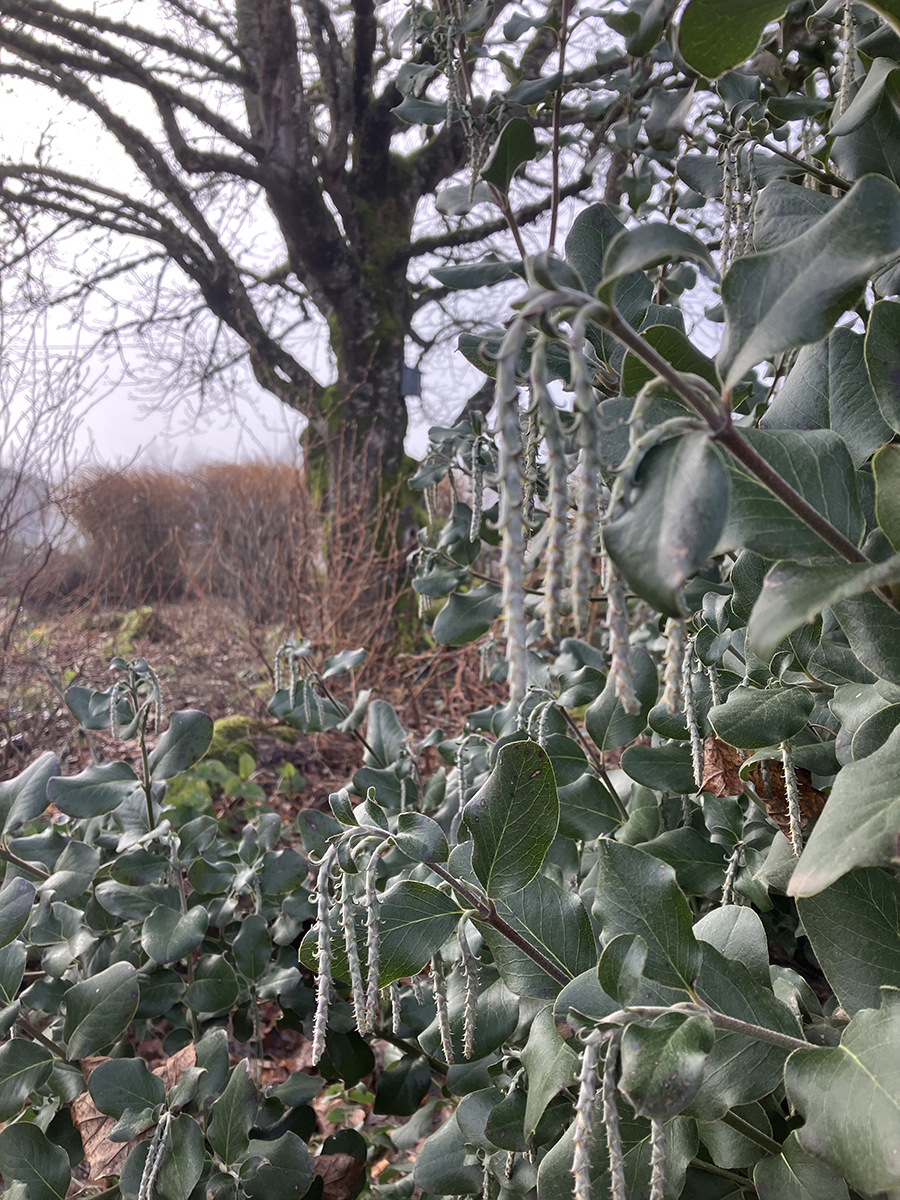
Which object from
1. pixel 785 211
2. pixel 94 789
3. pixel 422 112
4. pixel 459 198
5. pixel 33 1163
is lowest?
pixel 33 1163

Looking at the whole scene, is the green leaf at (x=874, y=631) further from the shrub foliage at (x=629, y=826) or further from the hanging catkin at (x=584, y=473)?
the hanging catkin at (x=584, y=473)

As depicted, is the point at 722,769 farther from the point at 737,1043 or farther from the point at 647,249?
the point at 647,249

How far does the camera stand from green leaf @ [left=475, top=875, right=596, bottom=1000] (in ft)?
2.14

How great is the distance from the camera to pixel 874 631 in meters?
0.48

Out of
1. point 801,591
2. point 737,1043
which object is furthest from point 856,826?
point 737,1043

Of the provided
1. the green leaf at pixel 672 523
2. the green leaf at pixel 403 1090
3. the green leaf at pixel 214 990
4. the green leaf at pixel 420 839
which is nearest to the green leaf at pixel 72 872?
the green leaf at pixel 214 990

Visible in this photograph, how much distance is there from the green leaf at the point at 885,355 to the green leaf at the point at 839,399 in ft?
0.23

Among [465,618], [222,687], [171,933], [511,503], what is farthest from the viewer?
[222,687]

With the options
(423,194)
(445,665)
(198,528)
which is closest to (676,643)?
(445,665)

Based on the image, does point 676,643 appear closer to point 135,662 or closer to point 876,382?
point 876,382

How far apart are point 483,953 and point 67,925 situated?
69 centimetres

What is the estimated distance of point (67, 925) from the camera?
111 centimetres

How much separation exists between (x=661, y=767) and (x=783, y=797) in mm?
143

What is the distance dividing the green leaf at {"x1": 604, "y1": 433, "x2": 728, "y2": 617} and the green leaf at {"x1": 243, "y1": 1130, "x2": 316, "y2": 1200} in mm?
950
